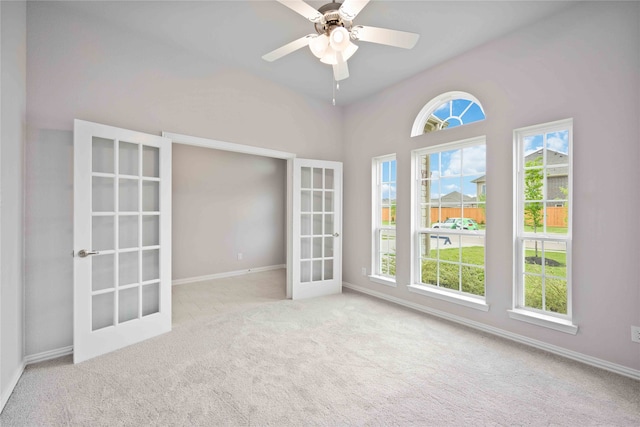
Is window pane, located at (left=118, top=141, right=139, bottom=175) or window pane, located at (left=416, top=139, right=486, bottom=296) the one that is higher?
window pane, located at (left=118, top=141, right=139, bottom=175)

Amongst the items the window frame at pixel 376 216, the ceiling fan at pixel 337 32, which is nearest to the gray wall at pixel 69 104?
the ceiling fan at pixel 337 32

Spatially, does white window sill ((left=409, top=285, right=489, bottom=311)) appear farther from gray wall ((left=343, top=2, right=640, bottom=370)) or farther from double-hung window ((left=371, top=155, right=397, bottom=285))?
double-hung window ((left=371, top=155, right=397, bottom=285))

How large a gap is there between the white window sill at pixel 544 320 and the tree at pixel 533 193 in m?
0.63

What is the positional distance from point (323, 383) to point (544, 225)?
2503mm

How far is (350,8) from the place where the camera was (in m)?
1.71

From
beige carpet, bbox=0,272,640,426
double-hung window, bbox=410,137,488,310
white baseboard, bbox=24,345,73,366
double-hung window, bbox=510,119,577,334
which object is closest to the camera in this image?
beige carpet, bbox=0,272,640,426

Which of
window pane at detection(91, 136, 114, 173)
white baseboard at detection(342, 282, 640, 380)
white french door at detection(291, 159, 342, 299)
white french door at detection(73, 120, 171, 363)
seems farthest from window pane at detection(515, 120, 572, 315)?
window pane at detection(91, 136, 114, 173)

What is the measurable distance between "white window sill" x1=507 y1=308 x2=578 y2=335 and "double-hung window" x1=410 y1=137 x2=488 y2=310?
33 centimetres

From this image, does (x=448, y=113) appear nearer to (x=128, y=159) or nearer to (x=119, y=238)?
(x=128, y=159)

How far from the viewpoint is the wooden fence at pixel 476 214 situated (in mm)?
2637

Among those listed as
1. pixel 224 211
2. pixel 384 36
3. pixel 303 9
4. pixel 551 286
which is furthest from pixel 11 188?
pixel 551 286

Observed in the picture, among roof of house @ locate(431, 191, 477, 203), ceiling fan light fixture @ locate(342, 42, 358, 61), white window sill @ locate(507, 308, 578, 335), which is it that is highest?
ceiling fan light fixture @ locate(342, 42, 358, 61)

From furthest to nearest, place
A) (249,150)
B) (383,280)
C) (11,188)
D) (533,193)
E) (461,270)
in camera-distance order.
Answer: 1. (383,280)
2. (249,150)
3. (461,270)
4. (533,193)
5. (11,188)

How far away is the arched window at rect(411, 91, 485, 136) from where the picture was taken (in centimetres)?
325
